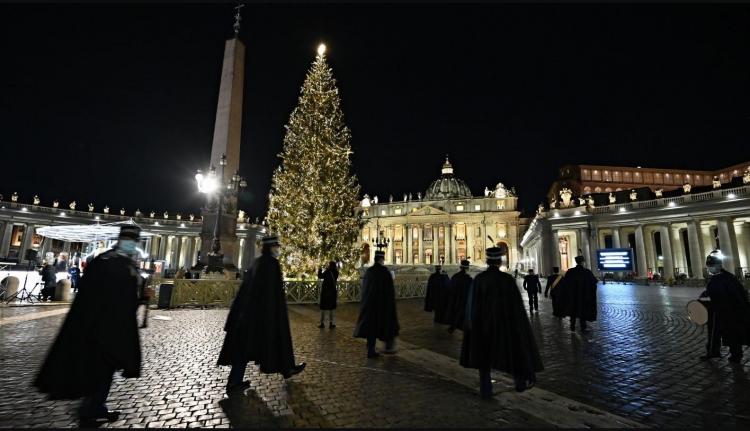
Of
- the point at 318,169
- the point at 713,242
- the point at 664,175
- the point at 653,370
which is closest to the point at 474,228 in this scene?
the point at 664,175

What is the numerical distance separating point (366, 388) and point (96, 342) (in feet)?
10.3

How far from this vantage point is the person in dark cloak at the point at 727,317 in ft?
22.1

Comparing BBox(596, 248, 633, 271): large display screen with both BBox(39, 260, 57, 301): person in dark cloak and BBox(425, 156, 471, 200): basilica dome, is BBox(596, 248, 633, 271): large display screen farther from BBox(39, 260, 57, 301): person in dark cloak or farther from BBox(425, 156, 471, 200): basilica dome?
BBox(425, 156, 471, 200): basilica dome

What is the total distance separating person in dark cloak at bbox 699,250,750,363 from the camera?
675 centimetres

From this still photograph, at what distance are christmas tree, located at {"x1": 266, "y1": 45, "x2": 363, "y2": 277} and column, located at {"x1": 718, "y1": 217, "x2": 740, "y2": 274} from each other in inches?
1679

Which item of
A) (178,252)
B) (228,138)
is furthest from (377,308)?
(178,252)

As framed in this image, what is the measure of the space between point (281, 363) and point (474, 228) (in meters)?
96.5

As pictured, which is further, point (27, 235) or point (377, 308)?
point (27, 235)

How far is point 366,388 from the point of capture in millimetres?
4773

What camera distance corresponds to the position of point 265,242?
5.22 m

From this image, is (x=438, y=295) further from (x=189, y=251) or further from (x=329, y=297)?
(x=189, y=251)

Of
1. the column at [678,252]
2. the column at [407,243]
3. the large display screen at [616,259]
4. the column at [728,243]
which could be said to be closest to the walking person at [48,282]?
the large display screen at [616,259]

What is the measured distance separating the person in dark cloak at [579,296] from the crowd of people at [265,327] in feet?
10.3

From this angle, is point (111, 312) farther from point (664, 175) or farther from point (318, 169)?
point (664, 175)
